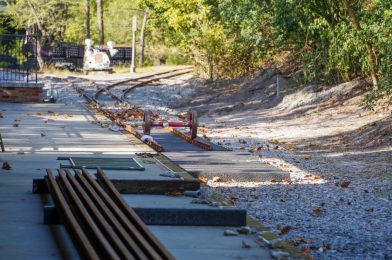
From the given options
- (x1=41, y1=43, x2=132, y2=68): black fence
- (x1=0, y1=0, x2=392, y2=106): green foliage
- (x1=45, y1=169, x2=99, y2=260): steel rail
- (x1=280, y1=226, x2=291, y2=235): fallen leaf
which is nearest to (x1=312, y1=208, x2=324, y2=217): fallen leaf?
(x1=280, y1=226, x2=291, y2=235): fallen leaf

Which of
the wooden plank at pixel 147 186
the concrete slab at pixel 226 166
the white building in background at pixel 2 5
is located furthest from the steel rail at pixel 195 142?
the white building in background at pixel 2 5

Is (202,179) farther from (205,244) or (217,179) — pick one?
(205,244)

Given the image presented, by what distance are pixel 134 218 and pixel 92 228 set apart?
0.68 m

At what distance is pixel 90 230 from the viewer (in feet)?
24.2

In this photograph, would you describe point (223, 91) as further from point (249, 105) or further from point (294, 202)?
point (294, 202)

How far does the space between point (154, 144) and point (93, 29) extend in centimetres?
6561

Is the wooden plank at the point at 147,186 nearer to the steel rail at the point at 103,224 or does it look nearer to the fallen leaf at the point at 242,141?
the steel rail at the point at 103,224

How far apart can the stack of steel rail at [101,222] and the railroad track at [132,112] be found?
6026 mm

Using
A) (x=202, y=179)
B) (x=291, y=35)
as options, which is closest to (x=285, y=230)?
(x=202, y=179)

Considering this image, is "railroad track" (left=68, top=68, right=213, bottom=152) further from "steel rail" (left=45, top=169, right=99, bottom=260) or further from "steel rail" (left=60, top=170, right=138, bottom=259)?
"steel rail" (left=60, top=170, right=138, bottom=259)

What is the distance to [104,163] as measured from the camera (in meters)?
13.1

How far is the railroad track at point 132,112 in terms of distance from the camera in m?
16.6

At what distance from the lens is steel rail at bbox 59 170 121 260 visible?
21.5ft

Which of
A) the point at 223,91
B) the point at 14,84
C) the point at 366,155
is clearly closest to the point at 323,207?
the point at 366,155
